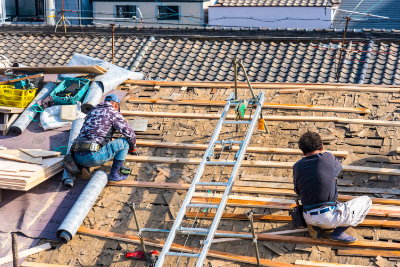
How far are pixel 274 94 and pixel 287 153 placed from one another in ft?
5.63

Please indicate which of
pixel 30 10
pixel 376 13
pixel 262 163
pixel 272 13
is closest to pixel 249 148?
pixel 262 163

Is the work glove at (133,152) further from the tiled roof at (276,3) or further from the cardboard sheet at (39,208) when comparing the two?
the tiled roof at (276,3)

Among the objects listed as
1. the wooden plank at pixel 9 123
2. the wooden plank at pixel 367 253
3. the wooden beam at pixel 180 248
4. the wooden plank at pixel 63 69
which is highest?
the wooden plank at pixel 63 69

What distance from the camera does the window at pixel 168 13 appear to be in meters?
24.2

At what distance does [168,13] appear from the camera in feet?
80.1

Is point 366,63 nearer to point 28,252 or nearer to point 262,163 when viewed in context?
point 262,163

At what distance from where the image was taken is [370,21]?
23812 mm

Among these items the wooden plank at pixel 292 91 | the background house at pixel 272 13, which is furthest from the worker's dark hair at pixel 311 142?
the background house at pixel 272 13

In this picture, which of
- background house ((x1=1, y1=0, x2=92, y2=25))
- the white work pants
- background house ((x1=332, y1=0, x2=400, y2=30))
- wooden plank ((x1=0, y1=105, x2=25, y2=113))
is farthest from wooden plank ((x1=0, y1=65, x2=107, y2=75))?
background house ((x1=1, y1=0, x2=92, y2=25))

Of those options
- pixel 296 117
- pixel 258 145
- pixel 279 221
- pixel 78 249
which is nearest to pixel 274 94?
pixel 296 117

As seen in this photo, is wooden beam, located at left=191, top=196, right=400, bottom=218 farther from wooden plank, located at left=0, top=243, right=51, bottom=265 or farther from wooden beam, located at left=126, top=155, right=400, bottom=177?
wooden plank, located at left=0, top=243, right=51, bottom=265

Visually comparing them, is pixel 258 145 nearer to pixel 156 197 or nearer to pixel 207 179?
pixel 207 179

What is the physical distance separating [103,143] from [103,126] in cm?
24

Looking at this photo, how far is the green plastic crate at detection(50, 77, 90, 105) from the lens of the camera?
7.67 metres
